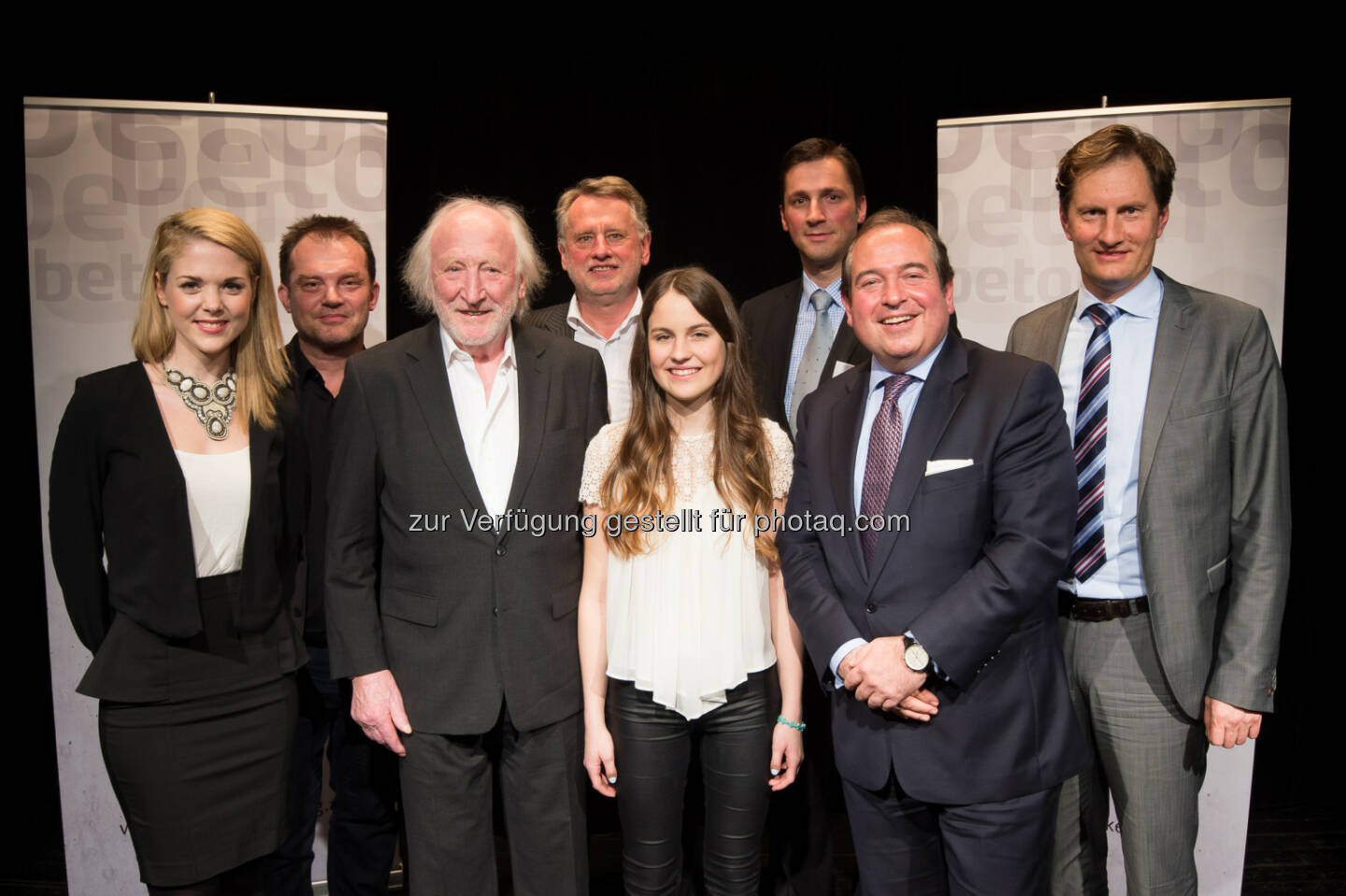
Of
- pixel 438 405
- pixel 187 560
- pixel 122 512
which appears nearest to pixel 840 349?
pixel 438 405

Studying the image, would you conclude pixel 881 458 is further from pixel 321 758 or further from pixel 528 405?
pixel 321 758

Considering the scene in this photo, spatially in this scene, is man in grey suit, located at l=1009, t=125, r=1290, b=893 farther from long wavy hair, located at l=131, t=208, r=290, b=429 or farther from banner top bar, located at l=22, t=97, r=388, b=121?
banner top bar, located at l=22, t=97, r=388, b=121

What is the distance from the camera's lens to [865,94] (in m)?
4.02

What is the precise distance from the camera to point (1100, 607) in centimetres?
228

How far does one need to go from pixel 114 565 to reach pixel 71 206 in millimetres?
1511

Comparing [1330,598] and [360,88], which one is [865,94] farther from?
[1330,598]

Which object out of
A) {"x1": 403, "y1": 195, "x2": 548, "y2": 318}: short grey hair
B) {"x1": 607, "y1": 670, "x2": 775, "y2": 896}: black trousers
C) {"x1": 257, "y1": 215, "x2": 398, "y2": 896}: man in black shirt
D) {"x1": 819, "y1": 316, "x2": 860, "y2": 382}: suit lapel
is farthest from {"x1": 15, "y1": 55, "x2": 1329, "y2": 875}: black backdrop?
{"x1": 607, "y1": 670, "x2": 775, "y2": 896}: black trousers

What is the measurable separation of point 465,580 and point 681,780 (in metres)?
0.71

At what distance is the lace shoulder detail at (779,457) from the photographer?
2320 millimetres

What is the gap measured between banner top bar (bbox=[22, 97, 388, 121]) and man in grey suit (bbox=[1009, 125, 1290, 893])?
93.3 inches

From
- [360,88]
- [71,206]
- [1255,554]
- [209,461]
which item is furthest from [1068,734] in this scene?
[360,88]

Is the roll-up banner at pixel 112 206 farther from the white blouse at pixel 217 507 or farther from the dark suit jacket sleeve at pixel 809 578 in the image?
the dark suit jacket sleeve at pixel 809 578

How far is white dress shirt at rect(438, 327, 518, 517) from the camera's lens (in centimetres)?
229

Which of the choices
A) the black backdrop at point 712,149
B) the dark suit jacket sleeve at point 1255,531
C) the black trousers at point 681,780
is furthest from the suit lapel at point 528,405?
the black backdrop at point 712,149
